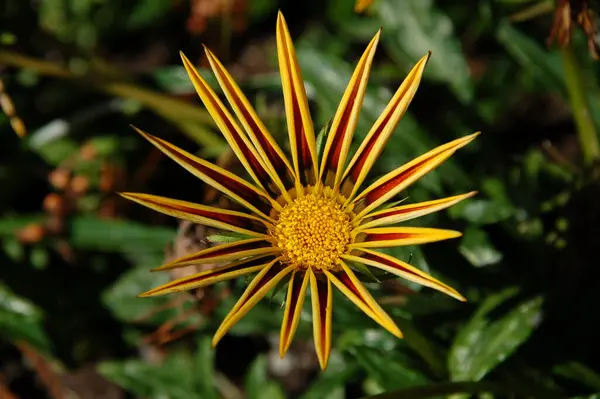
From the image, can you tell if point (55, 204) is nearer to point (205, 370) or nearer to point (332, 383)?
point (205, 370)

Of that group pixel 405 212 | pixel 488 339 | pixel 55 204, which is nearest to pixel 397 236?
pixel 405 212

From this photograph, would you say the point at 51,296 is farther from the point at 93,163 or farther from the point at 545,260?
the point at 545,260

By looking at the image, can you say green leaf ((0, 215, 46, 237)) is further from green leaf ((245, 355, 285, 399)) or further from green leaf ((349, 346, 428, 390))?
green leaf ((349, 346, 428, 390))

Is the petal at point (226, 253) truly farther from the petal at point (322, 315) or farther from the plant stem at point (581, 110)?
the plant stem at point (581, 110)

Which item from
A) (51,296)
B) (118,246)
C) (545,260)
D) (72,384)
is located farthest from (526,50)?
(72,384)

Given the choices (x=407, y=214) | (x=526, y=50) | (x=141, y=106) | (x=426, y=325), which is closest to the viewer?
(x=407, y=214)
